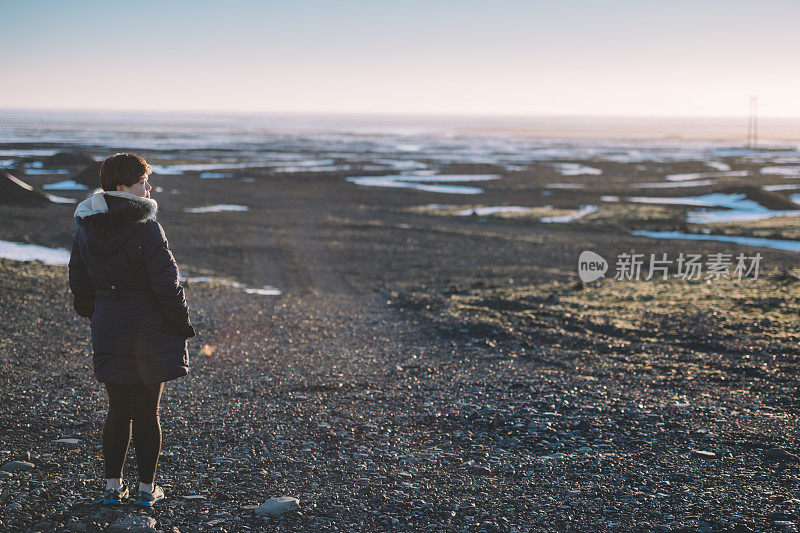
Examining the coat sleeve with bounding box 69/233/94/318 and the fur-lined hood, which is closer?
the fur-lined hood

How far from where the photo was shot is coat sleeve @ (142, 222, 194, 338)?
4.02 meters

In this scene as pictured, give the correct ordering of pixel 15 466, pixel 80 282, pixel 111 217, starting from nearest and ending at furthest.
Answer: pixel 111 217 → pixel 80 282 → pixel 15 466

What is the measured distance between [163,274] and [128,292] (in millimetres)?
262

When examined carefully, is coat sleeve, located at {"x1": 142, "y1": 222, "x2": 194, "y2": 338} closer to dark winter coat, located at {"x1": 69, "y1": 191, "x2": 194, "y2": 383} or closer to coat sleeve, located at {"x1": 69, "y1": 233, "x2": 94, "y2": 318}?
dark winter coat, located at {"x1": 69, "y1": 191, "x2": 194, "y2": 383}

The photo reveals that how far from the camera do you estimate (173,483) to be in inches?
194

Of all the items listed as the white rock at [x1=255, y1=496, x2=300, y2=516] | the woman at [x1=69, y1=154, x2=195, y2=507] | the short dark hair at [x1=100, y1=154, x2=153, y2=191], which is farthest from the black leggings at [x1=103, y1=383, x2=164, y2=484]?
the short dark hair at [x1=100, y1=154, x2=153, y2=191]

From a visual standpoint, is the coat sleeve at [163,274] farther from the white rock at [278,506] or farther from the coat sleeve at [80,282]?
the white rock at [278,506]

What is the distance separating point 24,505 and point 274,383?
3378 millimetres

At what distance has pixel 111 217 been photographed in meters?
4.00

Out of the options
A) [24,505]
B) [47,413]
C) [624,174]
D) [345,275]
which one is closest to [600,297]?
[345,275]

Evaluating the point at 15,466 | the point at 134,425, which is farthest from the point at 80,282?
the point at 15,466

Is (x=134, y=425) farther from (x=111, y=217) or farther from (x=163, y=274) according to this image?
(x=111, y=217)

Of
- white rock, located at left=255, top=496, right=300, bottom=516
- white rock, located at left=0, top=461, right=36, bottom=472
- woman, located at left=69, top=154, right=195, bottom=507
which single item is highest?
woman, located at left=69, top=154, right=195, bottom=507

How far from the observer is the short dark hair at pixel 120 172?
13.2 ft
